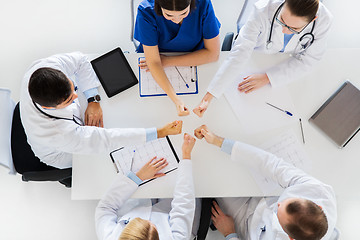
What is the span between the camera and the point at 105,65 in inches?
58.7

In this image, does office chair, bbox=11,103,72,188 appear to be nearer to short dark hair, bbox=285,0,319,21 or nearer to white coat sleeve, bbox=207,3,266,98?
white coat sleeve, bbox=207,3,266,98

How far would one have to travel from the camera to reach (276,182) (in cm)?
139

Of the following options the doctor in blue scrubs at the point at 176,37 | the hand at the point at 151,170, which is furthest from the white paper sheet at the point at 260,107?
the hand at the point at 151,170

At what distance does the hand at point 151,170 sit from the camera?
1364 millimetres

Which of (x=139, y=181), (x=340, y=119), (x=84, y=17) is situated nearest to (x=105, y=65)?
(x=139, y=181)

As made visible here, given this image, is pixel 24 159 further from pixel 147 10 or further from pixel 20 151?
pixel 147 10

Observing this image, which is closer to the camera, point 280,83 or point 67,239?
point 280,83

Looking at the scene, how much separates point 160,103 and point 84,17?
4.36 ft

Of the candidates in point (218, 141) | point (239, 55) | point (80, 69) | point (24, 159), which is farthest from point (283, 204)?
point (24, 159)

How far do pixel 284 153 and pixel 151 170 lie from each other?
2.19ft

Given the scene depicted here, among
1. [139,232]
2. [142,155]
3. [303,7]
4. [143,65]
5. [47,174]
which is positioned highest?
[303,7]

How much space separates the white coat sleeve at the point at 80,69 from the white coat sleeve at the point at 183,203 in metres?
0.61

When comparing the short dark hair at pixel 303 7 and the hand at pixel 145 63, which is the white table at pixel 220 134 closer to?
the hand at pixel 145 63

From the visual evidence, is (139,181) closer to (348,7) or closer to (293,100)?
(293,100)
